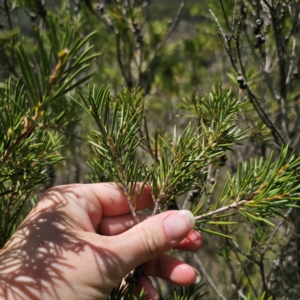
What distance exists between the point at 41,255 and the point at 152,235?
0.24m

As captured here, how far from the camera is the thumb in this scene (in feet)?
2.31

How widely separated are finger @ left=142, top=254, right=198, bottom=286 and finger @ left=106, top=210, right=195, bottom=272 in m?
0.20

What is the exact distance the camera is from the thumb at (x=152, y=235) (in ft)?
2.31

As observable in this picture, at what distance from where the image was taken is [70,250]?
2.14 ft

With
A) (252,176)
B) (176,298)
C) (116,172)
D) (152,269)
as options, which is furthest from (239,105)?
(152,269)

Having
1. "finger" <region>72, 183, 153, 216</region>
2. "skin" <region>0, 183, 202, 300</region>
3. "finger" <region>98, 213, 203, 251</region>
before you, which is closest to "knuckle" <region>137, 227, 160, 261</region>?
"skin" <region>0, 183, 202, 300</region>

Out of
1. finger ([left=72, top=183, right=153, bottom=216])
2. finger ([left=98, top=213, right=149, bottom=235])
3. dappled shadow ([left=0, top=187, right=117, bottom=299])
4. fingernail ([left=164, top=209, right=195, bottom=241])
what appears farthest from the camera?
finger ([left=98, top=213, right=149, bottom=235])

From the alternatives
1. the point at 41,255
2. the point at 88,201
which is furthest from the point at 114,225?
the point at 41,255

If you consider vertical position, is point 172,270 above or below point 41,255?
below

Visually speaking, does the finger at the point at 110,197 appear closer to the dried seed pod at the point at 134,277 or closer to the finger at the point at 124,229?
the finger at the point at 124,229

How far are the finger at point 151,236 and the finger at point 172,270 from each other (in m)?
0.20

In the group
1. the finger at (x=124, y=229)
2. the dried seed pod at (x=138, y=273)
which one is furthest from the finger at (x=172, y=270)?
the dried seed pod at (x=138, y=273)

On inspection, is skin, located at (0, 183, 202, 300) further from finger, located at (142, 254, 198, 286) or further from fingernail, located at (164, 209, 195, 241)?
finger, located at (142, 254, 198, 286)

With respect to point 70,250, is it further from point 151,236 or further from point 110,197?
point 110,197
